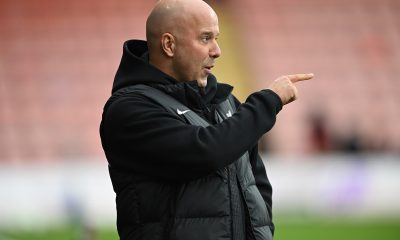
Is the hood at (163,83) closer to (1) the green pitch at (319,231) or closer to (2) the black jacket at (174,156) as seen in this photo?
(2) the black jacket at (174,156)

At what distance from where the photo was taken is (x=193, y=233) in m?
3.42

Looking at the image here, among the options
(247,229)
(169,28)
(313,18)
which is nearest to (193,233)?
(247,229)

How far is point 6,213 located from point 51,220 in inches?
20.3

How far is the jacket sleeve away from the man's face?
0.19 m

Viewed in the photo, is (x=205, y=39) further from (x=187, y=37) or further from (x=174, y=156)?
(x=174, y=156)

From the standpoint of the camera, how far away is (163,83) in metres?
3.65

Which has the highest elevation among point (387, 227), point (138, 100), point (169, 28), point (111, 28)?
point (111, 28)

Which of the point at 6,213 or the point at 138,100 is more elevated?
the point at 138,100

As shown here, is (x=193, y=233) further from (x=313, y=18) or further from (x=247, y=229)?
(x=313, y=18)

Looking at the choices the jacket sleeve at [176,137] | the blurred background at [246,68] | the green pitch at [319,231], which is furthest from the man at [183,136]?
the blurred background at [246,68]

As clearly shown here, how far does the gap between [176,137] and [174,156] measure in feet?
0.21

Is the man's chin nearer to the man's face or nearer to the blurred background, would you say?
the man's face

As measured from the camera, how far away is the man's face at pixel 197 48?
3.64 meters

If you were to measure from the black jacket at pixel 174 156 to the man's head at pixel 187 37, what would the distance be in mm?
56
